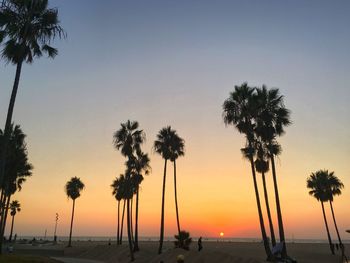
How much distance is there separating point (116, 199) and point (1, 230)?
44745mm

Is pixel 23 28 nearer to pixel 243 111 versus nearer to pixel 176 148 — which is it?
pixel 243 111

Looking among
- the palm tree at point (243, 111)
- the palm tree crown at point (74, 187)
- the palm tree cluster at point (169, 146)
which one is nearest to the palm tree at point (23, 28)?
the palm tree at point (243, 111)

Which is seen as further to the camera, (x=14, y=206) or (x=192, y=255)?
(x=14, y=206)

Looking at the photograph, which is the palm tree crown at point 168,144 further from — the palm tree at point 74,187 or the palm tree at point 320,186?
the palm tree at point 74,187

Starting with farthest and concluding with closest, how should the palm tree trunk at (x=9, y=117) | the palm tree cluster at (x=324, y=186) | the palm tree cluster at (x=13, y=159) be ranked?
the palm tree cluster at (x=324, y=186) → the palm tree cluster at (x=13, y=159) → the palm tree trunk at (x=9, y=117)

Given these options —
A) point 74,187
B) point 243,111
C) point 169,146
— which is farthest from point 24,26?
point 74,187

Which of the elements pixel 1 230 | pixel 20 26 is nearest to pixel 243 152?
pixel 20 26

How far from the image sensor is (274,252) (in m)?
28.5

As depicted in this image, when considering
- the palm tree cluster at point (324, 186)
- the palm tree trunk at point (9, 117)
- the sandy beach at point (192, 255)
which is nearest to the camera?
the palm tree trunk at point (9, 117)

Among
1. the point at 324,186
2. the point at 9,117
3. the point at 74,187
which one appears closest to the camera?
the point at 9,117

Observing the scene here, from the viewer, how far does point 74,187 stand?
9075cm

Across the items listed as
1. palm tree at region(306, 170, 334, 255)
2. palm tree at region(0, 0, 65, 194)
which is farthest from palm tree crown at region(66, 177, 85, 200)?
palm tree at region(0, 0, 65, 194)

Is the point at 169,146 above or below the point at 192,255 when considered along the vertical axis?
above

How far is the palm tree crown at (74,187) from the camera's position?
3545 inches
